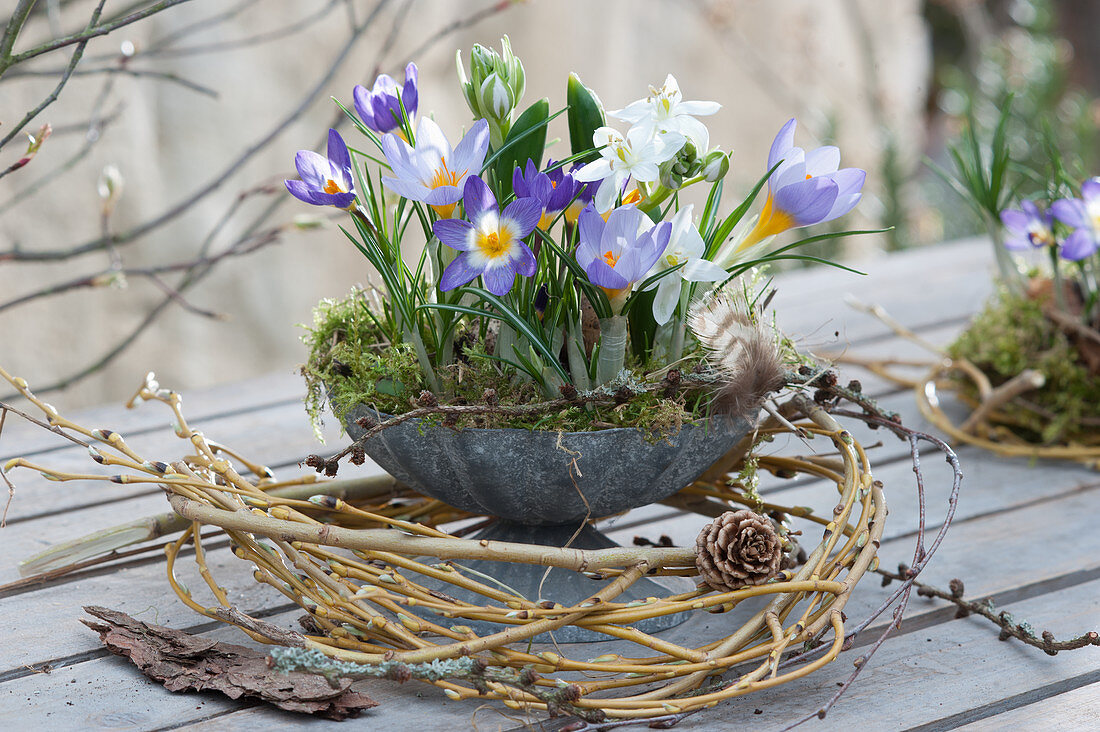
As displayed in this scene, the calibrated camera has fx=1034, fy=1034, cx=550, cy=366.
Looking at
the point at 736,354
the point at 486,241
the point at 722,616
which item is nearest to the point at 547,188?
the point at 486,241

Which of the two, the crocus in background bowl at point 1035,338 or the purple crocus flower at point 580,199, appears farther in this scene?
the crocus in background bowl at point 1035,338

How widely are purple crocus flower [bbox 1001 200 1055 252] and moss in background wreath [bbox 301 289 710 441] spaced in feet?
1.85

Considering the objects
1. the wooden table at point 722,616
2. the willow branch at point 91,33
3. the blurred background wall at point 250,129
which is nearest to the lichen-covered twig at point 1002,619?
the wooden table at point 722,616

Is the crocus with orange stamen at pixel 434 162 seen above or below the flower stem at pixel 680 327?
above

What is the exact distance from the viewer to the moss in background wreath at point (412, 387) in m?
0.62

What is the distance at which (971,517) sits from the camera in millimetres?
924

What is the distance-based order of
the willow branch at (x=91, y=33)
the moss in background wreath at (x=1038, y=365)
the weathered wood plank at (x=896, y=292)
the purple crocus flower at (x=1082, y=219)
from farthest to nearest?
the weathered wood plank at (x=896, y=292) → the moss in background wreath at (x=1038, y=365) → the purple crocus flower at (x=1082, y=219) → the willow branch at (x=91, y=33)

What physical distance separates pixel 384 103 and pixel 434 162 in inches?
4.0

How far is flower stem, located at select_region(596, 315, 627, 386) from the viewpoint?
62 centimetres

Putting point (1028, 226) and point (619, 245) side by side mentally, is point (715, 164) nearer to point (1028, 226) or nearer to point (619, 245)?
point (619, 245)

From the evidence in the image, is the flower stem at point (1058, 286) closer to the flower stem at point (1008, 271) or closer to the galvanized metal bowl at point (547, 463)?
the flower stem at point (1008, 271)

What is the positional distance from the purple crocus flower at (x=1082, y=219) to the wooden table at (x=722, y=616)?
0.23 metres

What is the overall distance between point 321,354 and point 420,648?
0.23 meters

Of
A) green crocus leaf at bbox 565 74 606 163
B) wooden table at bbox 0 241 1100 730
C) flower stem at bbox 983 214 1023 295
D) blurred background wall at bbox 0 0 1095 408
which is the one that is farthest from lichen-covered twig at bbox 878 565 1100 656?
blurred background wall at bbox 0 0 1095 408
